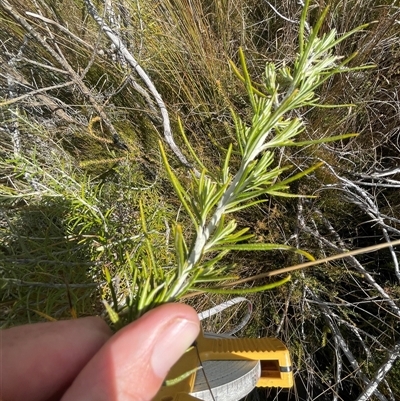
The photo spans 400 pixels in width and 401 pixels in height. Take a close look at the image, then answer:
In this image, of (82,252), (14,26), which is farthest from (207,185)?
(14,26)

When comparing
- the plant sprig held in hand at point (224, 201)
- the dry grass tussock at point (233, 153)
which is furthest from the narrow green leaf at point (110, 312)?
the dry grass tussock at point (233, 153)

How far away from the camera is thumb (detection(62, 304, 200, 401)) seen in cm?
42

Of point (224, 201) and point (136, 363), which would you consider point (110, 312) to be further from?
point (224, 201)

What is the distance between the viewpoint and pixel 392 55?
121 cm

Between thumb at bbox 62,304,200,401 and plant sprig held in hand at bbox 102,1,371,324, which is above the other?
plant sprig held in hand at bbox 102,1,371,324

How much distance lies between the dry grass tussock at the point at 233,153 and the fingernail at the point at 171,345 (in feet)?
2.20

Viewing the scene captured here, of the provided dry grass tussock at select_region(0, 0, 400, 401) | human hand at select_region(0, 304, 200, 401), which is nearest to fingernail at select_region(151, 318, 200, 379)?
human hand at select_region(0, 304, 200, 401)

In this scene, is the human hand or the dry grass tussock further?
the dry grass tussock

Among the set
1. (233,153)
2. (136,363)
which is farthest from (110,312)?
(233,153)

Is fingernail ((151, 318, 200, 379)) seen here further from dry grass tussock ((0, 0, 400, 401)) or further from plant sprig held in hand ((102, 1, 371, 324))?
dry grass tussock ((0, 0, 400, 401))

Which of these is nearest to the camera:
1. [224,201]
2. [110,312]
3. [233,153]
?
[110,312]

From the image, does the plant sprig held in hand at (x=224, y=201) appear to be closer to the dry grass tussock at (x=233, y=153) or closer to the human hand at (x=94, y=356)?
the human hand at (x=94, y=356)

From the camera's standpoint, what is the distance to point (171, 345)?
448 millimetres

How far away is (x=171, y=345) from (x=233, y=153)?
904 millimetres
